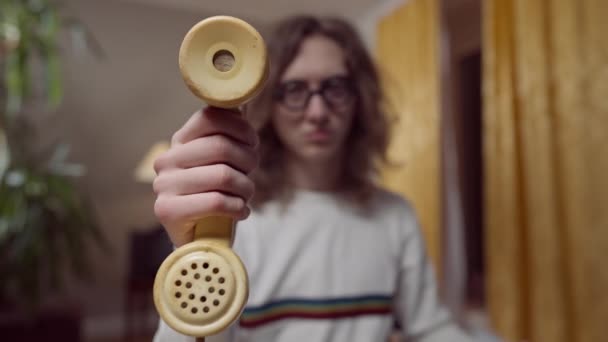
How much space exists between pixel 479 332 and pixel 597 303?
0.77 m

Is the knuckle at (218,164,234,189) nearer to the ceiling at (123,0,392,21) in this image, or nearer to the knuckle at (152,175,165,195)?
the knuckle at (152,175,165,195)

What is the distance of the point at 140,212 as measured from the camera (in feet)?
9.37

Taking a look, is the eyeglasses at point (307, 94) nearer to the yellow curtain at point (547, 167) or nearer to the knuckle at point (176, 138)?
the knuckle at point (176, 138)

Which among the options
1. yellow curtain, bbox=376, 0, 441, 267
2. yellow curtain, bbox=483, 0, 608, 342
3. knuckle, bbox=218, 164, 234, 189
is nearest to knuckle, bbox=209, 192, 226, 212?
knuckle, bbox=218, 164, 234, 189

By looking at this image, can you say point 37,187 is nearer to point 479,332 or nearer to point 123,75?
point 123,75

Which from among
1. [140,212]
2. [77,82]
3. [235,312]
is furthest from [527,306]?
[77,82]

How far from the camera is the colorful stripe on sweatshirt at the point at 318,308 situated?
0.62 m

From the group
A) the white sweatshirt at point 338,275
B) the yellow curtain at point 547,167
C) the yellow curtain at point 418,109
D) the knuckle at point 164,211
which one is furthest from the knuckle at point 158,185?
the yellow curtain at point 418,109

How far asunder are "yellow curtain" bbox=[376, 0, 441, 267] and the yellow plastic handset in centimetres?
170

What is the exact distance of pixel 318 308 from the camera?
65 cm

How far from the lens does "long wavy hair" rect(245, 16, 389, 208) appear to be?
723 mm

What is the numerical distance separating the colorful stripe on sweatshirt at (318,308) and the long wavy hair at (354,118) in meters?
0.17

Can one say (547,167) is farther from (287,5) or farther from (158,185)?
(287,5)

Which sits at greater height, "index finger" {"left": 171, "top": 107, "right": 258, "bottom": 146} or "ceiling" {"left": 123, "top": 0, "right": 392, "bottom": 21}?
"ceiling" {"left": 123, "top": 0, "right": 392, "bottom": 21}
